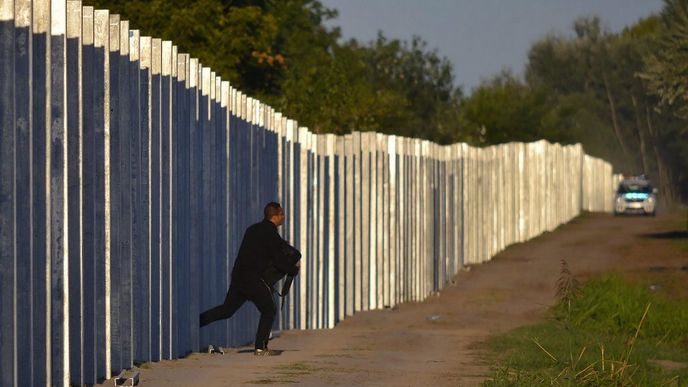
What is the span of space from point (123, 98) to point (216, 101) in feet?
13.2

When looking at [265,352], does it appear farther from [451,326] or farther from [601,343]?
[451,326]

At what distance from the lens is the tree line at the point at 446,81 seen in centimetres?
5144

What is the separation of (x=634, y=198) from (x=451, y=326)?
1388 inches

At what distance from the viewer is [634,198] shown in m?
59.3

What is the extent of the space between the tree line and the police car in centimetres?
280

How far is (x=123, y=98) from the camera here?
13977 mm

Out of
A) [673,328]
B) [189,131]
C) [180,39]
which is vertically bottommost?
[673,328]

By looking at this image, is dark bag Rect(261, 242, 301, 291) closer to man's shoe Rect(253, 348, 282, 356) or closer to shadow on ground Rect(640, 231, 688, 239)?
man's shoe Rect(253, 348, 282, 356)

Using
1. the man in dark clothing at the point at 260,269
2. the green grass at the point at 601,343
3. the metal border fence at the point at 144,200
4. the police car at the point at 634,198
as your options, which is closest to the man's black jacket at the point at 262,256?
the man in dark clothing at the point at 260,269

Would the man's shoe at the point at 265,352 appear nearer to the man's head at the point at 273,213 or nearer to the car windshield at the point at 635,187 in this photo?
the man's head at the point at 273,213

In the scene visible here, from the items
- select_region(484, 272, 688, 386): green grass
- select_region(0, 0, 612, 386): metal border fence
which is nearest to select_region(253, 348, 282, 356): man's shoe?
select_region(0, 0, 612, 386): metal border fence

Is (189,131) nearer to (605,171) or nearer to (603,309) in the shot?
(603,309)

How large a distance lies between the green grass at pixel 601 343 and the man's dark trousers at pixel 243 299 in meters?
2.16

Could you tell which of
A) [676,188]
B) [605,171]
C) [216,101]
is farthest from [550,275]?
[676,188]
